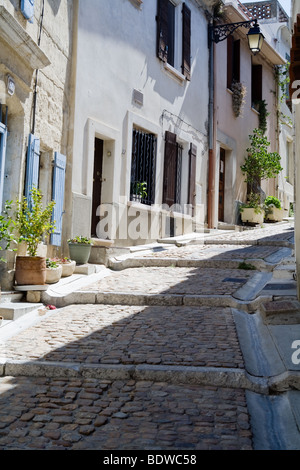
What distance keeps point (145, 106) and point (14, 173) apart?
5.06 m

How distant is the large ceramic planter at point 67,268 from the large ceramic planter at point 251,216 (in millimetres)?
9029

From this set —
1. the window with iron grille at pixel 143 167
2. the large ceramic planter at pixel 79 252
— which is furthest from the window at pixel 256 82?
the large ceramic planter at pixel 79 252

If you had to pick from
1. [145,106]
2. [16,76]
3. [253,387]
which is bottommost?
[253,387]

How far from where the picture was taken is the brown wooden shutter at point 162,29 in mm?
11523

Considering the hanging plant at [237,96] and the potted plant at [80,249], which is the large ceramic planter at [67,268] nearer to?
the potted plant at [80,249]

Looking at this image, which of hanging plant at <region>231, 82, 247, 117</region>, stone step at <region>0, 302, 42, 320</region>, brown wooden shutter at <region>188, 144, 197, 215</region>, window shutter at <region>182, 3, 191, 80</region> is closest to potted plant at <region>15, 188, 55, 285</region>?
stone step at <region>0, 302, 42, 320</region>

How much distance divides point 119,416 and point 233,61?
14874 mm

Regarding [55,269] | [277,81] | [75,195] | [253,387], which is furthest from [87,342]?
[277,81]

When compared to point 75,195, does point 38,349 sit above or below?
below

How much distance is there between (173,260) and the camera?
8.85 meters

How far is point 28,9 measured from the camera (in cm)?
684

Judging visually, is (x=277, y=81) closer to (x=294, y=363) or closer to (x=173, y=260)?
(x=173, y=260)

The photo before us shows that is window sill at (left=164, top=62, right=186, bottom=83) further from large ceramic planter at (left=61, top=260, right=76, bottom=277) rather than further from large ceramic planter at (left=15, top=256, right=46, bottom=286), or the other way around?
large ceramic planter at (left=15, top=256, right=46, bottom=286)

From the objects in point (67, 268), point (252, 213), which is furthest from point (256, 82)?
point (67, 268)
